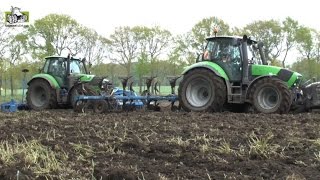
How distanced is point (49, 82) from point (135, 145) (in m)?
10.6

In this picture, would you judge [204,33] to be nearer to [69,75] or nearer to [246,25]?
[246,25]

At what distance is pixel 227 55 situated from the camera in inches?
495

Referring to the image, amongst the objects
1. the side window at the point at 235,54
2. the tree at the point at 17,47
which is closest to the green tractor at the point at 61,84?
the side window at the point at 235,54

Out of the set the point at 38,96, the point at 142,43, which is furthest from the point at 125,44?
the point at 38,96

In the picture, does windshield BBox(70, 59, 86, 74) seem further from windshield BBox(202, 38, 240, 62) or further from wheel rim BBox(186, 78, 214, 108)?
windshield BBox(202, 38, 240, 62)

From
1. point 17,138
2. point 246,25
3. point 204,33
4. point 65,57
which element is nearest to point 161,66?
point 204,33

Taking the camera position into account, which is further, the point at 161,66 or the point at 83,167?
the point at 161,66

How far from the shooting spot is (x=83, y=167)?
16.6 ft

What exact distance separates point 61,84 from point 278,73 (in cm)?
796

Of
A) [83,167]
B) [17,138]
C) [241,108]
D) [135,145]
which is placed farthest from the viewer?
[241,108]

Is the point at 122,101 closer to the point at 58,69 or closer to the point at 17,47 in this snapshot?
the point at 58,69

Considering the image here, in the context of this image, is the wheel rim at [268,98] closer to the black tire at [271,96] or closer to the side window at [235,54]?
the black tire at [271,96]

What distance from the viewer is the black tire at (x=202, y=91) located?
40.0 feet

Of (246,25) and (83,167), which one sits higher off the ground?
(246,25)
